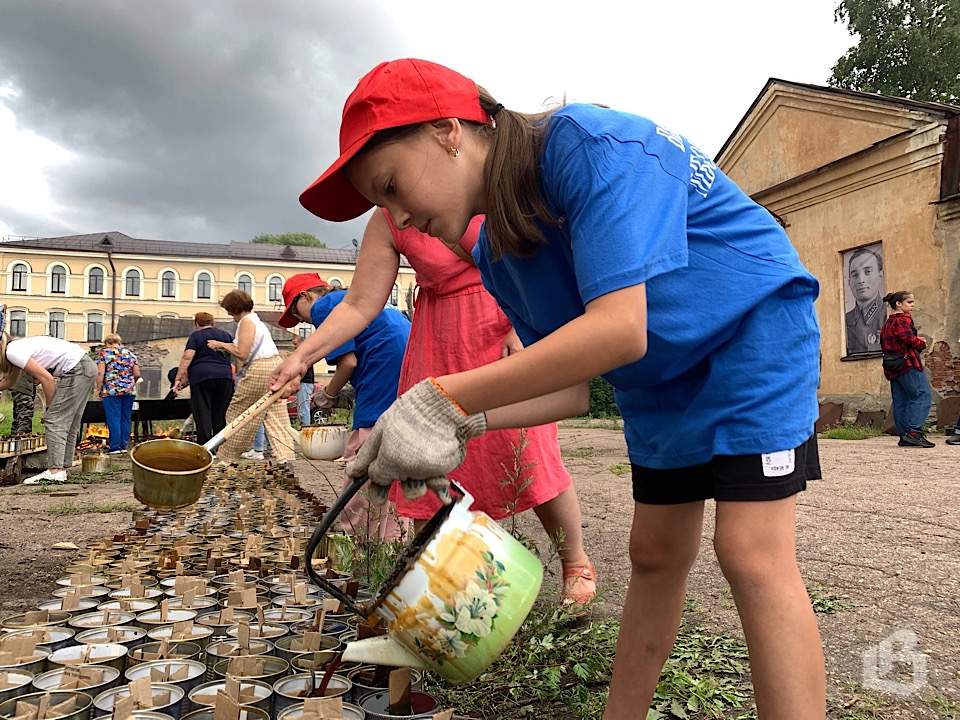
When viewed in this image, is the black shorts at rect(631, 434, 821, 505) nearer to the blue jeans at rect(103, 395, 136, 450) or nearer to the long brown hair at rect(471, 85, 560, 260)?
the long brown hair at rect(471, 85, 560, 260)

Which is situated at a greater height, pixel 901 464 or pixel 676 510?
pixel 676 510

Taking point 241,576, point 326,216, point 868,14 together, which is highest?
point 868,14

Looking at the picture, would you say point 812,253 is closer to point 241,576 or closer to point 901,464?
point 901,464

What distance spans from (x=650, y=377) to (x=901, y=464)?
253 inches

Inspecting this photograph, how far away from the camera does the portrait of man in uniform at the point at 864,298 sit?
38.6 ft

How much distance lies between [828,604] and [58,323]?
51.1 meters

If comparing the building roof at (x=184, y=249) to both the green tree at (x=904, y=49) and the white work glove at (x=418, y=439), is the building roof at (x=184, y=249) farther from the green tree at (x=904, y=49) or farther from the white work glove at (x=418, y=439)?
the white work glove at (x=418, y=439)

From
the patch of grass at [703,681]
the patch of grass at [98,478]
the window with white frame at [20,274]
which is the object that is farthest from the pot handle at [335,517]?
the window with white frame at [20,274]

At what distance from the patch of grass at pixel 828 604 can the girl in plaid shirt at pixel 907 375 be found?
6.17 metres

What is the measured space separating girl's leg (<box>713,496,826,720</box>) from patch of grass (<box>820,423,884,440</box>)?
10.2 metres

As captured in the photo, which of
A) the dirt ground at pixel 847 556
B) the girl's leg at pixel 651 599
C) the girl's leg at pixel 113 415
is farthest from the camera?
the girl's leg at pixel 113 415

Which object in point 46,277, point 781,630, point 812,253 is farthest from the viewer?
point 46,277

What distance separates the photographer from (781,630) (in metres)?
1.27

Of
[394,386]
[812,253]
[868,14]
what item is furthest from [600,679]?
[868,14]
